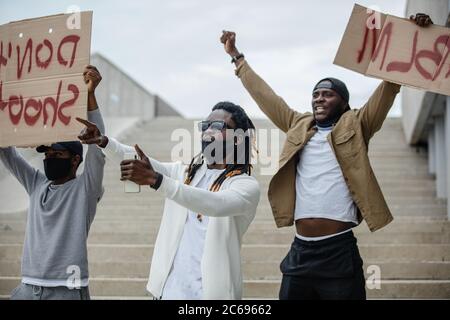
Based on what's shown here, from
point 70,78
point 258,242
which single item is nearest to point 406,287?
point 258,242

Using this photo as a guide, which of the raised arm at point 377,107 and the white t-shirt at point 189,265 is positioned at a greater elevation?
the raised arm at point 377,107

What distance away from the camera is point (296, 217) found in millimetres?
3174

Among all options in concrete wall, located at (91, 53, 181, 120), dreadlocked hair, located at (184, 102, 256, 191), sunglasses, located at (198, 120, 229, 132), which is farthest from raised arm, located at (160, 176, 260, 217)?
concrete wall, located at (91, 53, 181, 120)

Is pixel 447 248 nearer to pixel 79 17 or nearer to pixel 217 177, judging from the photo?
pixel 217 177

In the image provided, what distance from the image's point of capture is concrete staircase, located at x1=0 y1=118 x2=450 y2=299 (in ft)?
16.1

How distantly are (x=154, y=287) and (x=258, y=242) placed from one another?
9.80 ft

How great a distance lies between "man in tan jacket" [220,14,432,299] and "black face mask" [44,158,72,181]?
1.07m

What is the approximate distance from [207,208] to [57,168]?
3.55ft

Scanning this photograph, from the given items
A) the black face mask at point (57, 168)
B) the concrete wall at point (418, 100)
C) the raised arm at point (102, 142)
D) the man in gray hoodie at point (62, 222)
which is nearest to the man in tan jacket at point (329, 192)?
the raised arm at point (102, 142)

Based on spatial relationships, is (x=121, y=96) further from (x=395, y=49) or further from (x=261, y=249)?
(x=395, y=49)

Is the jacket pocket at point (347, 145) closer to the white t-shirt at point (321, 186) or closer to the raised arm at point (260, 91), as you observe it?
the white t-shirt at point (321, 186)

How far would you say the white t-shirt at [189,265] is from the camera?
2.74 meters

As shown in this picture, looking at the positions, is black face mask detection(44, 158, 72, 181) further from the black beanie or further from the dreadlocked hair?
the black beanie

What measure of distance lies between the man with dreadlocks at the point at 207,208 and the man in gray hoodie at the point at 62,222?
276mm
